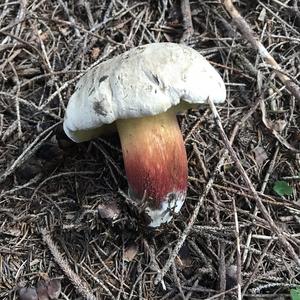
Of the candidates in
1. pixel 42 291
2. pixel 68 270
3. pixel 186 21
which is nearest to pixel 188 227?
pixel 68 270

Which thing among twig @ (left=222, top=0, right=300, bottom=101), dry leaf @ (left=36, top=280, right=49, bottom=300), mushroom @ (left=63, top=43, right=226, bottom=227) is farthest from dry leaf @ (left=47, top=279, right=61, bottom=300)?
twig @ (left=222, top=0, right=300, bottom=101)

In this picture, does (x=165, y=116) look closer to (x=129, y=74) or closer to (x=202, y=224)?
(x=129, y=74)

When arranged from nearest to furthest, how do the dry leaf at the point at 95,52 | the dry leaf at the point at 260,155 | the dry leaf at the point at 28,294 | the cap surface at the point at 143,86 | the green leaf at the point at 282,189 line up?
1. the cap surface at the point at 143,86
2. the dry leaf at the point at 28,294
3. the green leaf at the point at 282,189
4. the dry leaf at the point at 260,155
5. the dry leaf at the point at 95,52

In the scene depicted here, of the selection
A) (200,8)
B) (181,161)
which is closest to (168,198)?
(181,161)

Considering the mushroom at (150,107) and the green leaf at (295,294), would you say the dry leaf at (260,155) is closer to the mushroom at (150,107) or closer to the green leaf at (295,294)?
the mushroom at (150,107)

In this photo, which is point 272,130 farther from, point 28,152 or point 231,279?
point 28,152

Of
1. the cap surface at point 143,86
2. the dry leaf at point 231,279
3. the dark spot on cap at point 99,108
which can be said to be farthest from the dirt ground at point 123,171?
the dark spot on cap at point 99,108

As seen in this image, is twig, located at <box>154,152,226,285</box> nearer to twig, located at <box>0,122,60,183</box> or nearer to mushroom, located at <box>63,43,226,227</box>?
mushroom, located at <box>63,43,226,227</box>
